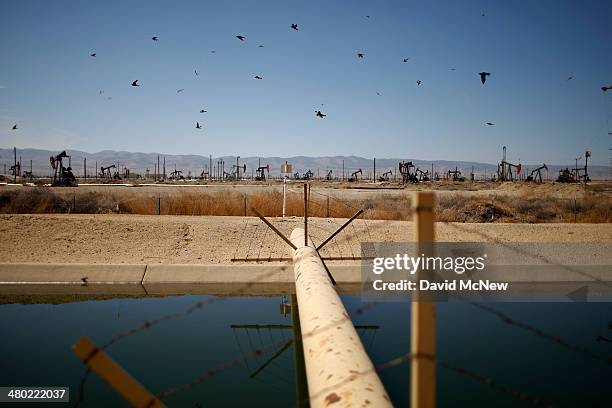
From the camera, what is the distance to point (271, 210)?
16.9 m

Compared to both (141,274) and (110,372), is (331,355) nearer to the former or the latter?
(110,372)

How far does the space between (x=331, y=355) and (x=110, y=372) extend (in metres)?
1.48

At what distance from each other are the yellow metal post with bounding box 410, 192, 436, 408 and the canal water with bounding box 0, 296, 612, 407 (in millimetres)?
2578

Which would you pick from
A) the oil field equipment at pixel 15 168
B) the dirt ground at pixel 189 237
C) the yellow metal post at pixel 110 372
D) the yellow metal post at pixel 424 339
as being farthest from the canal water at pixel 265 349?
the oil field equipment at pixel 15 168

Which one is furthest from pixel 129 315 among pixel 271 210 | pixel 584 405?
pixel 271 210

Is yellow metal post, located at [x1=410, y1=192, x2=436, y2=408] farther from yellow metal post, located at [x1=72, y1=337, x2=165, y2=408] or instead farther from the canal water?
the canal water

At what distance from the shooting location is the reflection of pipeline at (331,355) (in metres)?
2.81

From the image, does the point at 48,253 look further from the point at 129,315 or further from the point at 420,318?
the point at 420,318

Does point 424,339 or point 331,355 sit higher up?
point 424,339

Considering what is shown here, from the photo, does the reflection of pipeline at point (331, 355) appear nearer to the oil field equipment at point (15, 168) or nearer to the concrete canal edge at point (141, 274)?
the concrete canal edge at point (141, 274)

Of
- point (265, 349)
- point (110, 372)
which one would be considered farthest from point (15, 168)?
point (110, 372)

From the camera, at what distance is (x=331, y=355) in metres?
3.32

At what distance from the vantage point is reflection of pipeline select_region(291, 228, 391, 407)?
281cm

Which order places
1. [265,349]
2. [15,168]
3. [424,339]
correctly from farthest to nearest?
[15,168] < [265,349] < [424,339]
